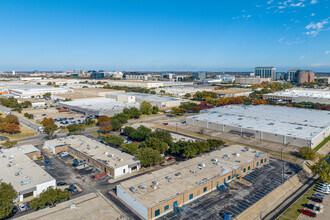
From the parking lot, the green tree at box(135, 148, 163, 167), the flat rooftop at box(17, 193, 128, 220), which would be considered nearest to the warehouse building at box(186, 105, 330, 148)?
the parking lot

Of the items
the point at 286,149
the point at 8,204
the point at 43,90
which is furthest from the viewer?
the point at 43,90

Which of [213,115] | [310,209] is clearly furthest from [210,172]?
[213,115]

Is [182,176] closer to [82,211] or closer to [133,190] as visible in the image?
[133,190]

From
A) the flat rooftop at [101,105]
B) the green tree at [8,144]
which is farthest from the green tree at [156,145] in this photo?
the flat rooftop at [101,105]

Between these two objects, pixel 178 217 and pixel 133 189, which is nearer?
pixel 178 217

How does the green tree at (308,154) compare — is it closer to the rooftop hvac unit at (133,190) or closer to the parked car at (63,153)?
the rooftop hvac unit at (133,190)

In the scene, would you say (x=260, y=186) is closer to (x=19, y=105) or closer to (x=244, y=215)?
(x=244, y=215)
